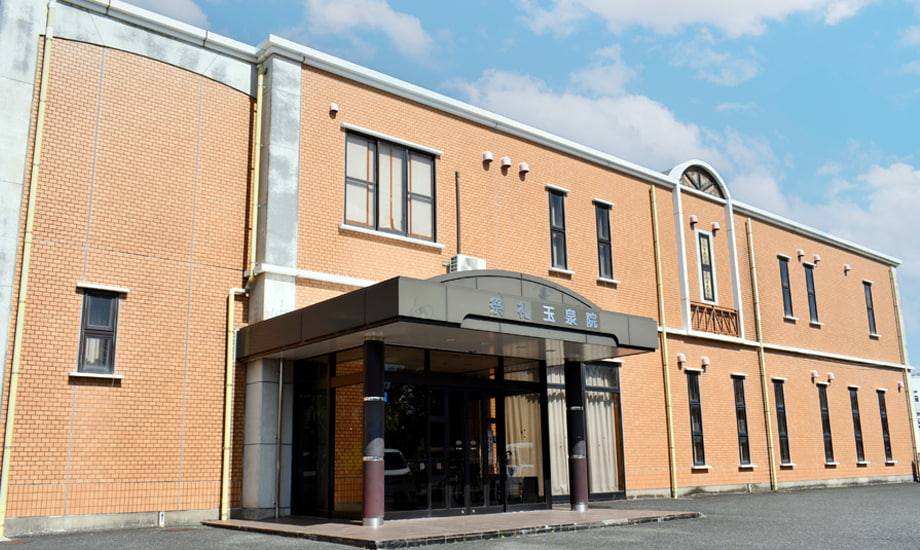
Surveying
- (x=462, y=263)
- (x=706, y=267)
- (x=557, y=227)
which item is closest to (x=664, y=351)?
(x=706, y=267)

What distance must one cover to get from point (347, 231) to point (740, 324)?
12693mm

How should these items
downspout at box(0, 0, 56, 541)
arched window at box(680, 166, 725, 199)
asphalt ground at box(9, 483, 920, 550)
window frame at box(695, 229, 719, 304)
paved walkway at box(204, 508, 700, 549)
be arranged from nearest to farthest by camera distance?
1. asphalt ground at box(9, 483, 920, 550)
2. paved walkway at box(204, 508, 700, 549)
3. downspout at box(0, 0, 56, 541)
4. window frame at box(695, 229, 719, 304)
5. arched window at box(680, 166, 725, 199)

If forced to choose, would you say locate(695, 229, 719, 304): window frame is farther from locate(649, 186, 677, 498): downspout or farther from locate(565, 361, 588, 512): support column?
locate(565, 361, 588, 512): support column

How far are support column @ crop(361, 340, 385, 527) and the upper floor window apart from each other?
7.18 m

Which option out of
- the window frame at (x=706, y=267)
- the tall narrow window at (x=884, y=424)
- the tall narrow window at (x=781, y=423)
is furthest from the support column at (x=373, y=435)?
the tall narrow window at (x=884, y=424)

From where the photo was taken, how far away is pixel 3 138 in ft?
37.6

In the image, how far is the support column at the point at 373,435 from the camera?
37.2 ft

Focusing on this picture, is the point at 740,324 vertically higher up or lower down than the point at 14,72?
lower down

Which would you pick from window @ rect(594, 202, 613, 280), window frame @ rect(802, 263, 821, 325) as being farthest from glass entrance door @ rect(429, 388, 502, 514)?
window frame @ rect(802, 263, 821, 325)

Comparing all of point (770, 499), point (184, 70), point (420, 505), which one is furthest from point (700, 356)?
point (184, 70)

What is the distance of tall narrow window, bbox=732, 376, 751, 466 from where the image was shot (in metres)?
21.1

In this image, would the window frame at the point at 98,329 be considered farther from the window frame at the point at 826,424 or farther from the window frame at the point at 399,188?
the window frame at the point at 826,424

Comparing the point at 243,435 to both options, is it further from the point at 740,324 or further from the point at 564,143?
the point at 740,324

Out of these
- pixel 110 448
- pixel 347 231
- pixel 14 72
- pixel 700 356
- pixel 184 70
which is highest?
pixel 184 70
